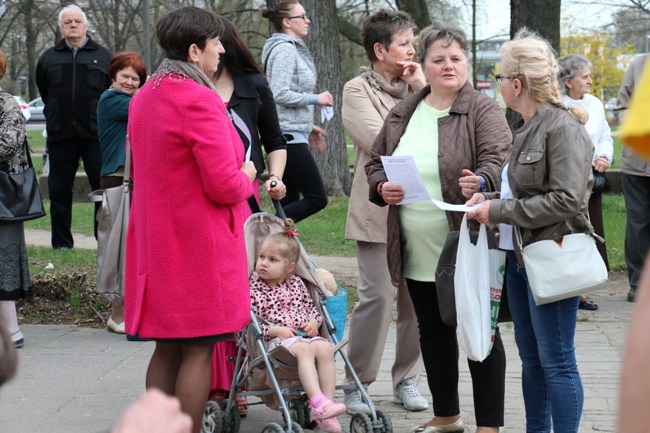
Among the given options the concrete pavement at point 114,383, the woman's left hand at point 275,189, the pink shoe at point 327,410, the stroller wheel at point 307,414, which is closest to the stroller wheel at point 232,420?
the concrete pavement at point 114,383

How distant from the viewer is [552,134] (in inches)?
164

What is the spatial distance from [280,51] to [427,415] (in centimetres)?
286

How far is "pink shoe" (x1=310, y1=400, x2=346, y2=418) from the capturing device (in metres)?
4.72

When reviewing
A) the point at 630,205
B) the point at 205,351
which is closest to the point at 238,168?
Result: the point at 205,351

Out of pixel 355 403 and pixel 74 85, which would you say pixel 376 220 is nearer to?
pixel 355 403

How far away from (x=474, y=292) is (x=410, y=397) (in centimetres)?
127

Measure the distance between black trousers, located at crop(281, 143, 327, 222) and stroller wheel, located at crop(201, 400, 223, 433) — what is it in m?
2.58

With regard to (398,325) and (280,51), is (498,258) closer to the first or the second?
(398,325)

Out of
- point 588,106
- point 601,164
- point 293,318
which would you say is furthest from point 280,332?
point 601,164

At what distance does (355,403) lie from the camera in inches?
212

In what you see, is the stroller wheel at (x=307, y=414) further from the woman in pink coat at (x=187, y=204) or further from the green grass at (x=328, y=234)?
the green grass at (x=328, y=234)

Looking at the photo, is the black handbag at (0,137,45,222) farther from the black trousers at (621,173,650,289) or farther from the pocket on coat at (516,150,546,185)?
the black trousers at (621,173,650,289)

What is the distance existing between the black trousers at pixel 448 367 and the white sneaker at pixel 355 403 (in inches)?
13.2

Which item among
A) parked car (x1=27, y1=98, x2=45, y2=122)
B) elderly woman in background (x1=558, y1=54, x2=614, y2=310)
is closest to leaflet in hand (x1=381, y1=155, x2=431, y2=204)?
elderly woman in background (x1=558, y1=54, x2=614, y2=310)
